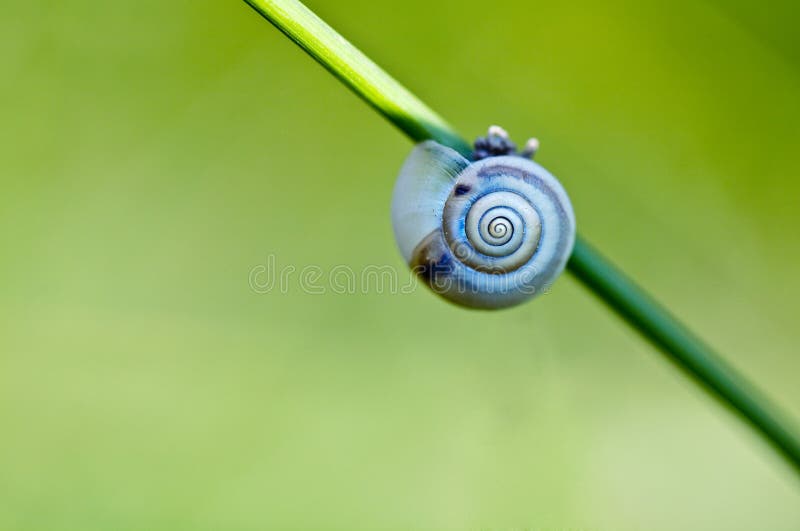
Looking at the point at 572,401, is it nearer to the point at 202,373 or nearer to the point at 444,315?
the point at 444,315

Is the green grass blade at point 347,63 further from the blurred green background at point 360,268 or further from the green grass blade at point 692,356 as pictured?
the blurred green background at point 360,268

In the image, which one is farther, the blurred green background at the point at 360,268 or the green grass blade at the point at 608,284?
the blurred green background at the point at 360,268

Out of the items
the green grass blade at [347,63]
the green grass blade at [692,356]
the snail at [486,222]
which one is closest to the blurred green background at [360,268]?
the snail at [486,222]

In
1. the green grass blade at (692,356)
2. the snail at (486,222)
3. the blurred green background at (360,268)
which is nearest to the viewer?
the green grass blade at (692,356)

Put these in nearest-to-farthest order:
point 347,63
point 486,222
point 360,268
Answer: point 347,63 → point 486,222 → point 360,268

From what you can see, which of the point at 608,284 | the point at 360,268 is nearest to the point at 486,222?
the point at 608,284

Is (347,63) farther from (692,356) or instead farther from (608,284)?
(692,356)
